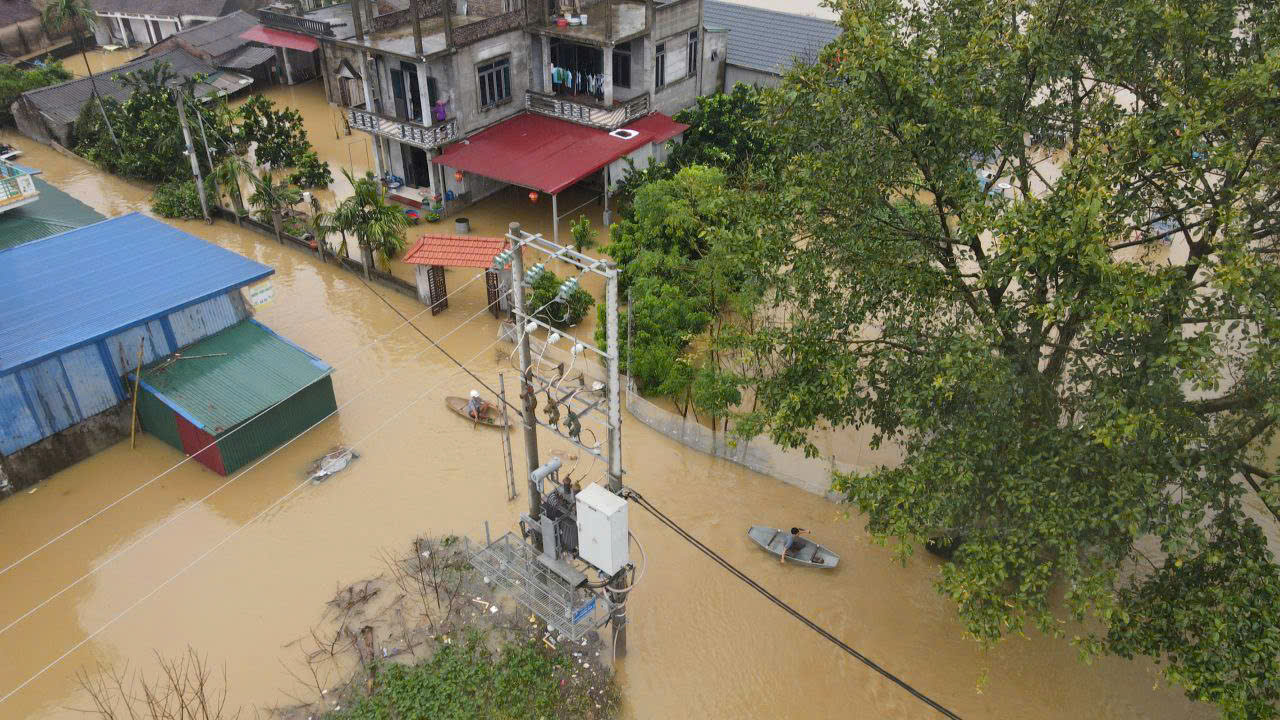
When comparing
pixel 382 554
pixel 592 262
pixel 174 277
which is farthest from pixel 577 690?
pixel 174 277

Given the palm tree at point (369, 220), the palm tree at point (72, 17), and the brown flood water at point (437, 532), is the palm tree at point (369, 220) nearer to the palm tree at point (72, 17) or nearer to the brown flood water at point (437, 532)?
the brown flood water at point (437, 532)

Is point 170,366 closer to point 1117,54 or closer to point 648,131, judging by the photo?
point 648,131

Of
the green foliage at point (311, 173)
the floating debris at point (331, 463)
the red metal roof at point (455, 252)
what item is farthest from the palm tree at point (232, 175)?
the floating debris at point (331, 463)

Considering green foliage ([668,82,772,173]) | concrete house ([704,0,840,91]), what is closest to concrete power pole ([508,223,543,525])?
green foliage ([668,82,772,173])

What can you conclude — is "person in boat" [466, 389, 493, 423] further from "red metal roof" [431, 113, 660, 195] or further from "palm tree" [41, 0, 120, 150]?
"palm tree" [41, 0, 120, 150]

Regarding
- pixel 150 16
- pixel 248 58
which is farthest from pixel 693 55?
pixel 150 16
